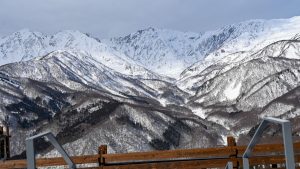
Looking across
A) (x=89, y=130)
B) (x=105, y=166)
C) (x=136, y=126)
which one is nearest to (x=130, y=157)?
(x=105, y=166)

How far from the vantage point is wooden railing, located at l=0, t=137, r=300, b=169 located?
17.0 meters

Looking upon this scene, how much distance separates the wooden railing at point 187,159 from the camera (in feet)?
55.7

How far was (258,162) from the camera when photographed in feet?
54.7

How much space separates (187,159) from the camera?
17.9 metres

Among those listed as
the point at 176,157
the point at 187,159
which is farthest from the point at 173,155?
the point at 187,159

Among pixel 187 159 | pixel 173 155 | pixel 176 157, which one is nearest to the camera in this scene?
pixel 173 155

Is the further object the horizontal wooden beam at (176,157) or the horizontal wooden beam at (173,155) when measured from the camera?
the horizontal wooden beam at (173,155)

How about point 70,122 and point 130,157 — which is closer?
point 130,157

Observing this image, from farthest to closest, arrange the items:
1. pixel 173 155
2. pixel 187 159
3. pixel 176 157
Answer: pixel 187 159, pixel 176 157, pixel 173 155

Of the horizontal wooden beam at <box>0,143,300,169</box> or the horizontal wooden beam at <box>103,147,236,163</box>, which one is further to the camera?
the horizontal wooden beam at <box>103,147,236,163</box>

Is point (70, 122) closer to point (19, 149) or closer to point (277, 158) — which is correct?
point (19, 149)

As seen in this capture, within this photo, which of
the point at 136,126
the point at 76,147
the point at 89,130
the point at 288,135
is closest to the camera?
the point at 288,135

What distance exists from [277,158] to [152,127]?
175261 mm

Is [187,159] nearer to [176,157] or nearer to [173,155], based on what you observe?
[176,157]
